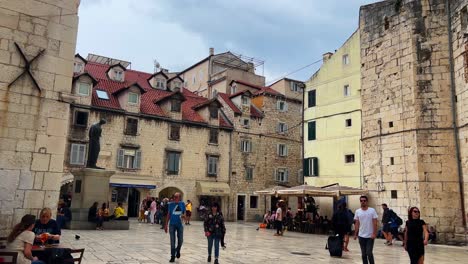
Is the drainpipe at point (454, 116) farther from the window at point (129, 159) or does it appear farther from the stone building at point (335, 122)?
the window at point (129, 159)

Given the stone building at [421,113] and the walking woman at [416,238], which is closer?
the walking woman at [416,238]

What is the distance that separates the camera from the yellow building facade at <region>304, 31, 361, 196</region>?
22.8 m

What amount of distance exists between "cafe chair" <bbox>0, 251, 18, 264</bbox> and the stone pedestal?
1045 centimetres

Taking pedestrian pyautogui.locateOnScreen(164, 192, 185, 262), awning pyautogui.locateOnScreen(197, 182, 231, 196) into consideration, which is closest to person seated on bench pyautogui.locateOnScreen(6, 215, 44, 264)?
pedestrian pyautogui.locateOnScreen(164, 192, 185, 262)

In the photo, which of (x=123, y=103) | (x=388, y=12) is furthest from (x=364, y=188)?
(x=123, y=103)

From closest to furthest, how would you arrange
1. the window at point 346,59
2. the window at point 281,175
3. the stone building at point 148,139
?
the window at point 346,59 → the stone building at point 148,139 → the window at point 281,175

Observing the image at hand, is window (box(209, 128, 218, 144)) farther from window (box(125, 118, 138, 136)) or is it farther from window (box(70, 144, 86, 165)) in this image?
window (box(70, 144, 86, 165))

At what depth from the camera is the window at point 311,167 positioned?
25280 mm

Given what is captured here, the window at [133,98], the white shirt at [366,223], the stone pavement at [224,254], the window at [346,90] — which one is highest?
the window at [133,98]

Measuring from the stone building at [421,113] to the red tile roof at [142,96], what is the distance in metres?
17.1

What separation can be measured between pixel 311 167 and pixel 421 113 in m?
9.14

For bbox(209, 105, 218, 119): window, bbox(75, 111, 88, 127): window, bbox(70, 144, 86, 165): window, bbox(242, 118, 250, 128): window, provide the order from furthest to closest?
bbox(242, 118, 250, 128): window
bbox(209, 105, 218, 119): window
bbox(75, 111, 88, 127): window
bbox(70, 144, 86, 165): window

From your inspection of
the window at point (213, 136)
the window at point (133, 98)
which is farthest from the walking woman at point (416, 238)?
the window at point (213, 136)

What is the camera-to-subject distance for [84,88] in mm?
28125
